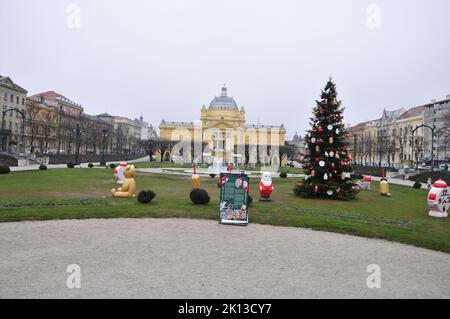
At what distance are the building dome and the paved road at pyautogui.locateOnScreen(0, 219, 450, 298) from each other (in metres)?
110

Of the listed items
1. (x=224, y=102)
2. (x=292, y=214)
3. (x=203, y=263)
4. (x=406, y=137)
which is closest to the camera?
(x=203, y=263)

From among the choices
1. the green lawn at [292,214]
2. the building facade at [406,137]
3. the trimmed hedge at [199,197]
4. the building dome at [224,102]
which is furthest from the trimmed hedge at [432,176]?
the building dome at [224,102]

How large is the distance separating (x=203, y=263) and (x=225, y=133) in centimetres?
9695

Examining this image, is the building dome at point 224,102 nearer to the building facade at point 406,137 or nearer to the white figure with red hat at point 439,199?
the building facade at point 406,137

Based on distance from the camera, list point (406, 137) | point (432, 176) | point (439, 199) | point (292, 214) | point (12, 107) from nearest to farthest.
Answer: point (292, 214), point (439, 199), point (432, 176), point (406, 137), point (12, 107)

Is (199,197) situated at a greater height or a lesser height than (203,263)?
greater

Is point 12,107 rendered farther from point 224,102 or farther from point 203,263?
point 203,263

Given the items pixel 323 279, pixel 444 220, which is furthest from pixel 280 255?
pixel 444 220

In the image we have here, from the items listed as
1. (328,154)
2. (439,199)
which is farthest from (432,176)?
(439,199)

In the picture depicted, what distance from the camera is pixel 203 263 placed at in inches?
305

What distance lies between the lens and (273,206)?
1686 centimetres

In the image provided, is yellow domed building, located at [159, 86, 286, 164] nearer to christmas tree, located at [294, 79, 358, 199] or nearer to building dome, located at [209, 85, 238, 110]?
building dome, located at [209, 85, 238, 110]

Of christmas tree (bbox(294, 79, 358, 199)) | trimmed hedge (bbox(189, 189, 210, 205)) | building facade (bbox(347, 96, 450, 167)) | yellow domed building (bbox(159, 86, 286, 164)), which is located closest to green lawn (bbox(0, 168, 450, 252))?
trimmed hedge (bbox(189, 189, 210, 205))

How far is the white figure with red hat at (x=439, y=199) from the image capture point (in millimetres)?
15188
